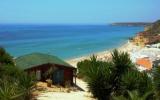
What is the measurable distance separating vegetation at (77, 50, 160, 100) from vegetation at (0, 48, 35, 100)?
13.4 ft

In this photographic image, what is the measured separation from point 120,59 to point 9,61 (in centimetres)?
949

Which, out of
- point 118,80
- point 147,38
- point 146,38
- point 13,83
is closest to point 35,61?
point 118,80

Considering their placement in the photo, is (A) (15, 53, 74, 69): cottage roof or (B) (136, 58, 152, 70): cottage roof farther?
(B) (136, 58, 152, 70): cottage roof

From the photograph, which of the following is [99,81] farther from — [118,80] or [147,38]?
[147,38]

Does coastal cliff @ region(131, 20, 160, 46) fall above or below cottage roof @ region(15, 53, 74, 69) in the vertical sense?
above

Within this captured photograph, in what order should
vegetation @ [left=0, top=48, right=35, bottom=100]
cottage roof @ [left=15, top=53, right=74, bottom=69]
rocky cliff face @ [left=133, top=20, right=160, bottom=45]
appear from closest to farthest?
1. vegetation @ [left=0, top=48, right=35, bottom=100]
2. cottage roof @ [left=15, top=53, right=74, bottom=69]
3. rocky cliff face @ [left=133, top=20, right=160, bottom=45]

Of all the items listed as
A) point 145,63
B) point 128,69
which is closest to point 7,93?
point 128,69

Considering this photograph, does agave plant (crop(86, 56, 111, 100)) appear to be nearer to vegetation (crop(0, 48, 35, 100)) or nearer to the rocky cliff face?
vegetation (crop(0, 48, 35, 100))

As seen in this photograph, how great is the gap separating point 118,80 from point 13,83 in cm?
821

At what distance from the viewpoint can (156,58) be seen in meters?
46.1

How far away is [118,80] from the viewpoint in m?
26.3

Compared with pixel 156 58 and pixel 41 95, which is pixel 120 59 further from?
pixel 156 58

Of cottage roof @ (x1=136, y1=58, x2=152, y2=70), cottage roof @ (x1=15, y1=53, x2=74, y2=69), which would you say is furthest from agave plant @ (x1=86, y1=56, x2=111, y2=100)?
cottage roof @ (x1=136, y1=58, x2=152, y2=70)

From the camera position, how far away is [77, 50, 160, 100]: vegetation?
24078 millimetres
